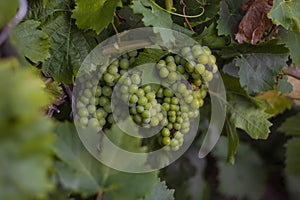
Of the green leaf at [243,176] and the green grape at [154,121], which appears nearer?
the green grape at [154,121]

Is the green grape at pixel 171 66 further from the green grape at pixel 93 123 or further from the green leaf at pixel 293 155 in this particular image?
the green leaf at pixel 293 155

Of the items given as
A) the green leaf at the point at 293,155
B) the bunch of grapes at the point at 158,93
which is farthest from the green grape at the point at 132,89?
the green leaf at the point at 293,155

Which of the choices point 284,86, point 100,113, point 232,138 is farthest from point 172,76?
point 284,86

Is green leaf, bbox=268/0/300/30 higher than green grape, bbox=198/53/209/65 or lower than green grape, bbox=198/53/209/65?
lower

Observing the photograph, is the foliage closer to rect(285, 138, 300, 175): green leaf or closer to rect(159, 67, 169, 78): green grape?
rect(159, 67, 169, 78): green grape

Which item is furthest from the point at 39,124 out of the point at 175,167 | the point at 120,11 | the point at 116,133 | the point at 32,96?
the point at 175,167

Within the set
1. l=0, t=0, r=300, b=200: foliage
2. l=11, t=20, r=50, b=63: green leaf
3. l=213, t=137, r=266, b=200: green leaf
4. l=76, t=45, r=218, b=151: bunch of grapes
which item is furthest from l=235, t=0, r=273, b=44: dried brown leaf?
l=213, t=137, r=266, b=200: green leaf
